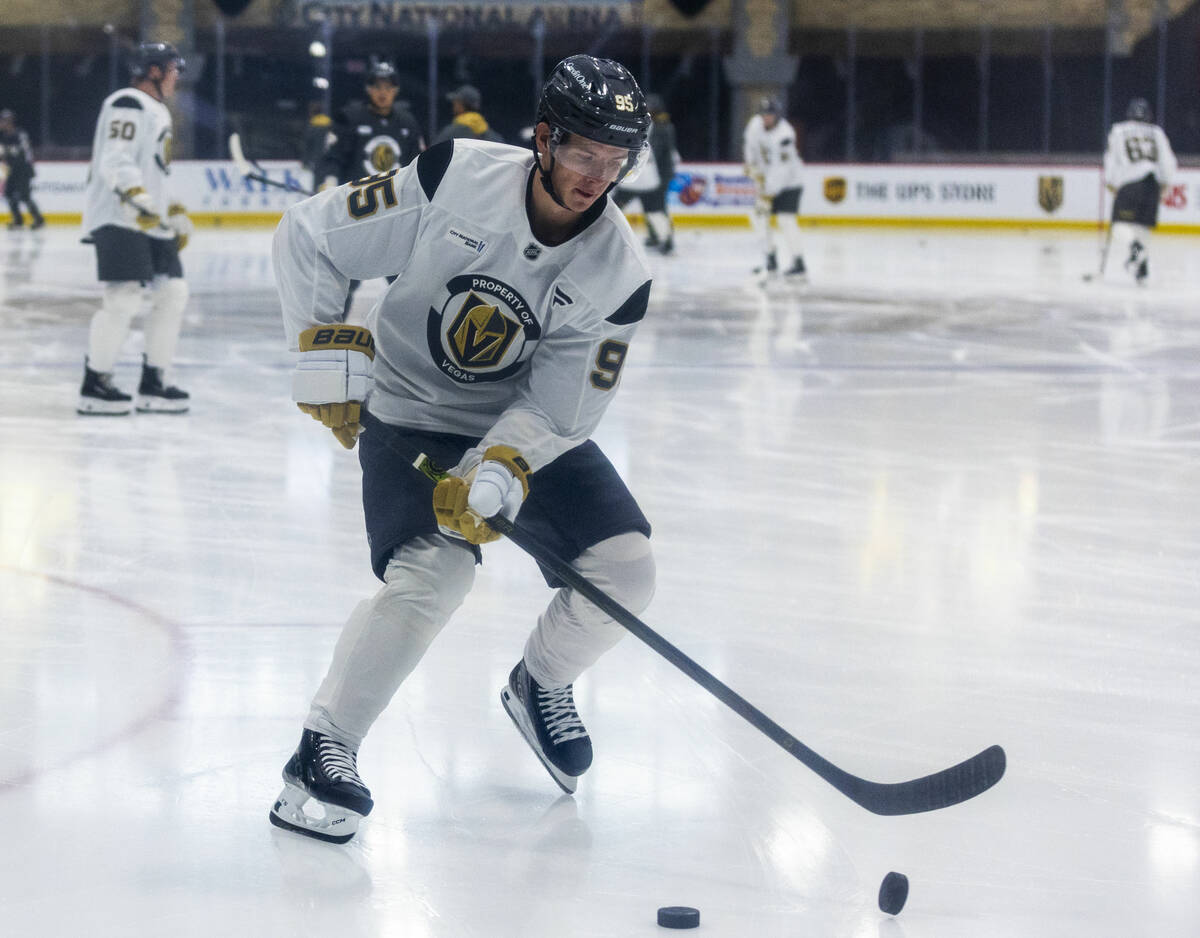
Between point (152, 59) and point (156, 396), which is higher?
point (152, 59)

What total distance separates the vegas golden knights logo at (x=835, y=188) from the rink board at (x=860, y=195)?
1 centimetres

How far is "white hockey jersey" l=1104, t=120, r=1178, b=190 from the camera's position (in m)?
11.0

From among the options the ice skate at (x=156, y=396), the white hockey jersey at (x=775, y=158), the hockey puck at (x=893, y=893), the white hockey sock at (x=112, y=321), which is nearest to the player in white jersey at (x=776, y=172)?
the white hockey jersey at (x=775, y=158)

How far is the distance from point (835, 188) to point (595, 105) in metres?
15.1

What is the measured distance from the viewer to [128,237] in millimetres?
5309

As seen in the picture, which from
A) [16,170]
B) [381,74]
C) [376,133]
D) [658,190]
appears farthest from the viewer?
[16,170]

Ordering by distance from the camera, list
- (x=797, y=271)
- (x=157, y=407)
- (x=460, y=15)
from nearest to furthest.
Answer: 1. (x=157, y=407)
2. (x=797, y=271)
3. (x=460, y=15)

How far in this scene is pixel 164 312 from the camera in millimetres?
5520

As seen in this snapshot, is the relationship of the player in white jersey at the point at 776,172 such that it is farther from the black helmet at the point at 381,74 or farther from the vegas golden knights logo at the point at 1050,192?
the vegas golden knights logo at the point at 1050,192

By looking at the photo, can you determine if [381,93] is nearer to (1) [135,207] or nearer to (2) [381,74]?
(2) [381,74]

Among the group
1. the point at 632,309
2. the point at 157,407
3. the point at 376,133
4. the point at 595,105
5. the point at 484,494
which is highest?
the point at 376,133

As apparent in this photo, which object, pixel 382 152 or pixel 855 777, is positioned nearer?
pixel 855 777

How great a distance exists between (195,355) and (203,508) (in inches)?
121

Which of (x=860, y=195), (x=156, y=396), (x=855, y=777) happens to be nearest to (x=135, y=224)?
(x=156, y=396)
